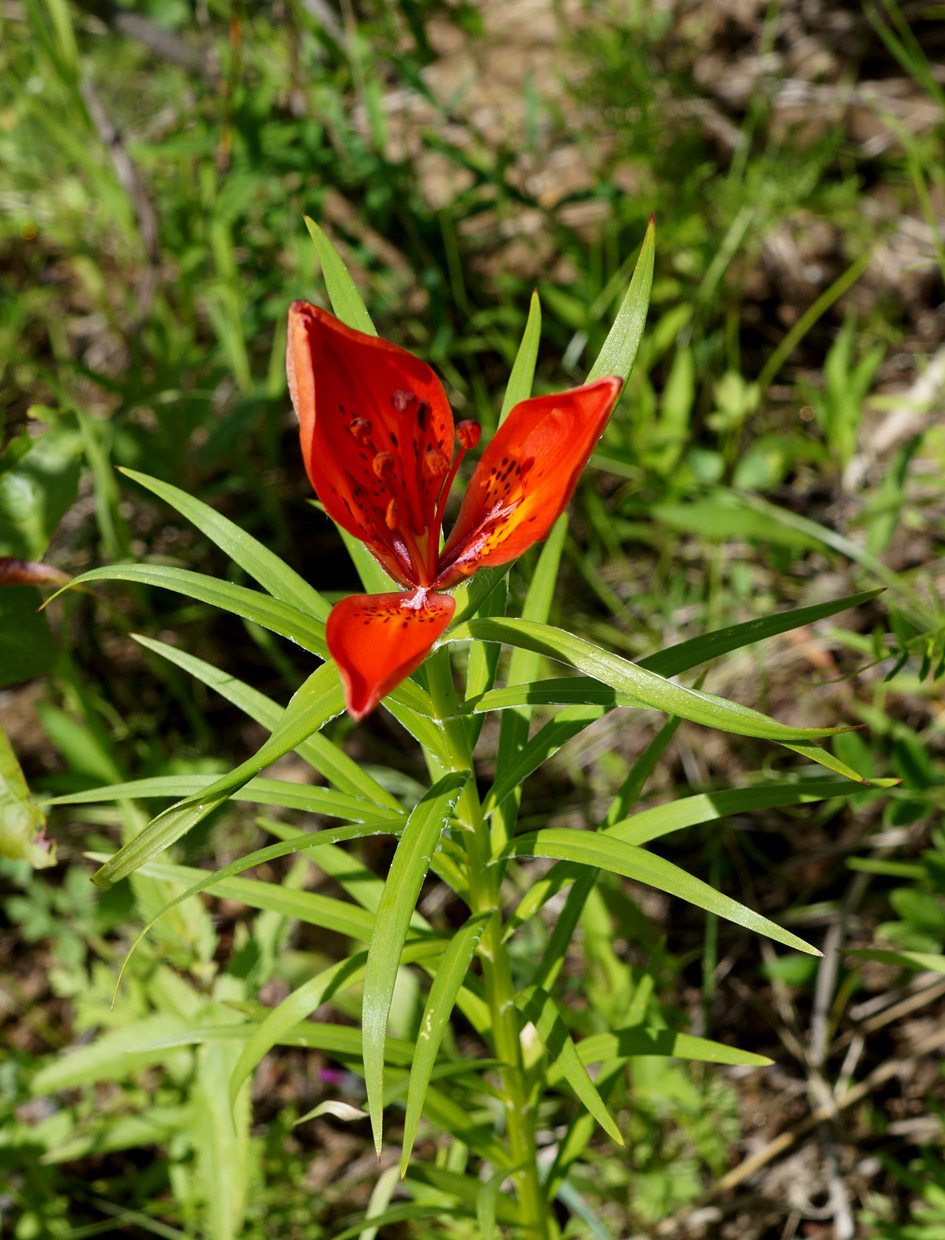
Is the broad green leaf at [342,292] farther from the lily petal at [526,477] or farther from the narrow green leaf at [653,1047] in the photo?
the narrow green leaf at [653,1047]

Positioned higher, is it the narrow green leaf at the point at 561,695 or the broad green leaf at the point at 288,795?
the narrow green leaf at the point at 561,695

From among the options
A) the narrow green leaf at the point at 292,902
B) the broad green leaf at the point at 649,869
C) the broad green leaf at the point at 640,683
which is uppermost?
the broad green leaf at the point at 640,683

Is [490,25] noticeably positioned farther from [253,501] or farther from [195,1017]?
[195,1017]

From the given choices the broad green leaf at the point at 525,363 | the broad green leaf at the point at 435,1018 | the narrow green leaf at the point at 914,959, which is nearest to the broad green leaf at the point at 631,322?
the broad green leaf at the point at 525,363

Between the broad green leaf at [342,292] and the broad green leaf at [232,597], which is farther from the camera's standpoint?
the broad green leaf at [342,292]

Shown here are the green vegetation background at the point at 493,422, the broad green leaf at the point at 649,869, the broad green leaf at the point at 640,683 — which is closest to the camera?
the broad green leaf at the point at 640,683

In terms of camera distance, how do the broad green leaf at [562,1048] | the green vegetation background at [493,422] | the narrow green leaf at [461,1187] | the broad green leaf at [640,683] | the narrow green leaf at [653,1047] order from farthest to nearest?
1. the green vegetation background at [493,422]
2. the narrow green leaf at [461,1187]
3. the narrow green leaf at [653,1047]
4. the broad green leaf at [562,1048]
5. the broad green leaf at [640,683]
